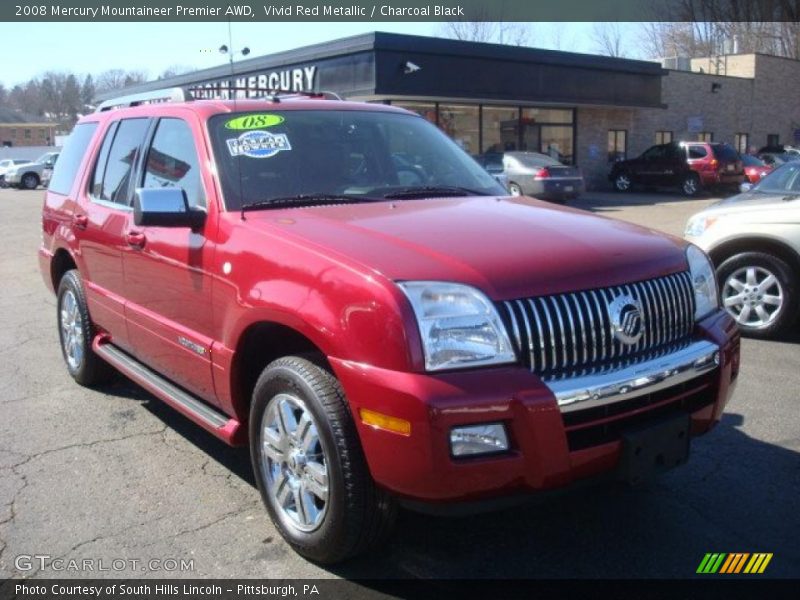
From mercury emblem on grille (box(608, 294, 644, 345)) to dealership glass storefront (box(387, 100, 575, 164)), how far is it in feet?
75.3

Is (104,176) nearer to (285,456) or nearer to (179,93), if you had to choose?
(179,93)

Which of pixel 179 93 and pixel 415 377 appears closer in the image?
pixel 415 377

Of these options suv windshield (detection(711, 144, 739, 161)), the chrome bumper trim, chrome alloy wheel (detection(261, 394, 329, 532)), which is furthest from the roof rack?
suv windshield (detection(711, 144, 739, 161))

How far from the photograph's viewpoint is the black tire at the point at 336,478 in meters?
2.98

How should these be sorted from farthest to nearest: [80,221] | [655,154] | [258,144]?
[655,154], [80,221], [258,144]

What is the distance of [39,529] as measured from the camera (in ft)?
12.1

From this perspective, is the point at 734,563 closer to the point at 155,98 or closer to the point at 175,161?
the point at 175,161

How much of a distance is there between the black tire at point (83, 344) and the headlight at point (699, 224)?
5.20 m

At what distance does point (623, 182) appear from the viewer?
29422 mm

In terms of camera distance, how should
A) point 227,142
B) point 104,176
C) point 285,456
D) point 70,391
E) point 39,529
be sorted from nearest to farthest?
1. point 285,456
2. point 39,529
3. point 227,142
4. point 104,176
5. point 70,391

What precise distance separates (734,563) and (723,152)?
25679 millimetres

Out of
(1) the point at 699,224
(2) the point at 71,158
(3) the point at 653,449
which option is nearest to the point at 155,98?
(2) the point at 71,158

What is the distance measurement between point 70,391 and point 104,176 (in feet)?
5.32

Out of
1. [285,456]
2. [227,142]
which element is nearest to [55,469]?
[285,456]
